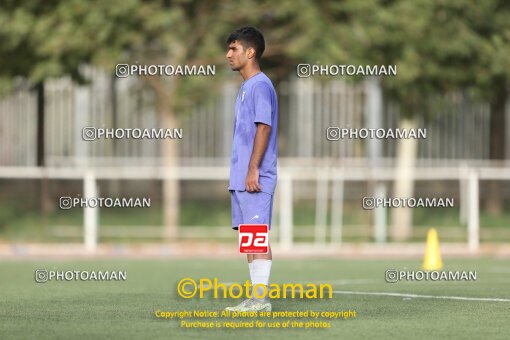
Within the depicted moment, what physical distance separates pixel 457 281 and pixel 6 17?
48.1 feet

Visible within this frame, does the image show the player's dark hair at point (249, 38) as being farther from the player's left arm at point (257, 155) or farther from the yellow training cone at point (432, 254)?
the yellow training cone at point (432, 254)

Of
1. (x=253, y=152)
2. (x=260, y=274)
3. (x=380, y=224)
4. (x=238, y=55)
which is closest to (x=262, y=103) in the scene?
(x=253, y=152)

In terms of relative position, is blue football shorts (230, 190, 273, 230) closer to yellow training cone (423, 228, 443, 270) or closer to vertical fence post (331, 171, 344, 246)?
yellow training cone (423, 228, 443, 270)

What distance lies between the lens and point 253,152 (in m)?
10.4

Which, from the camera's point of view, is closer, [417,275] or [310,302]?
[310,302]

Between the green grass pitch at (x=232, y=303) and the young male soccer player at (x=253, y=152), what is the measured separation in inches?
20.9

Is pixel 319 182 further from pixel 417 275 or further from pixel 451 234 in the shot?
pixel 417 275

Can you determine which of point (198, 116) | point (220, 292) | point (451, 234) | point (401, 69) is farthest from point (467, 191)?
point (220, 292)

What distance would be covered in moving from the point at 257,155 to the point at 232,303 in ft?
5.28

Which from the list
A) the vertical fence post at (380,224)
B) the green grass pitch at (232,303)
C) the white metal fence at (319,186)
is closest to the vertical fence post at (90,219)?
the white metal fence at (319,186)

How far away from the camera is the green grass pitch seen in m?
9.40

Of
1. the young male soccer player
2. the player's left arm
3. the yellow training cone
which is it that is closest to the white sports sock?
the young male soccer player

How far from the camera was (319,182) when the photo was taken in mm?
28094

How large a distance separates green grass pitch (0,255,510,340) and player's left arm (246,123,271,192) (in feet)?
3.72
